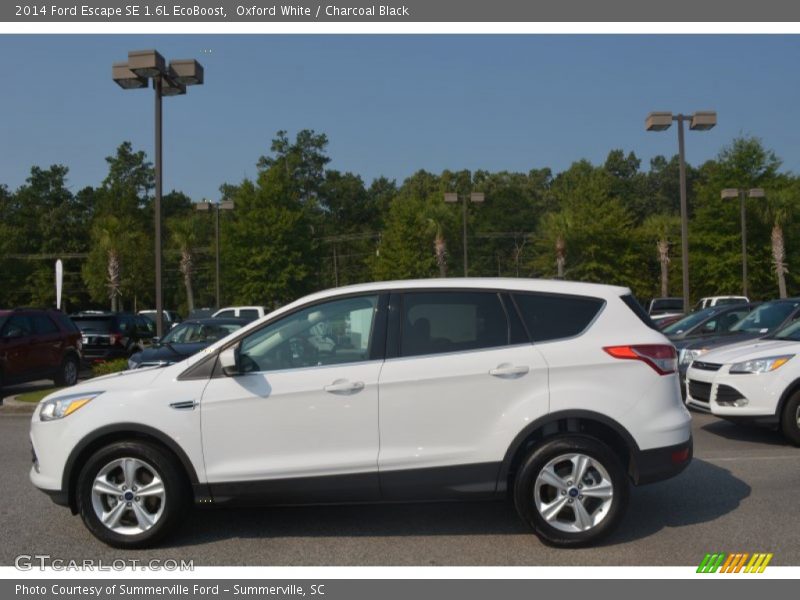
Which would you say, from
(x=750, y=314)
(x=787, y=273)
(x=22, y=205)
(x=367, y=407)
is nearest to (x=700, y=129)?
(x=750, y=314)

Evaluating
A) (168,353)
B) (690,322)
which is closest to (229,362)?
(168,353)

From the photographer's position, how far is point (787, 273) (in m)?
42.8

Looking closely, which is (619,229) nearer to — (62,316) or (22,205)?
(62,316)

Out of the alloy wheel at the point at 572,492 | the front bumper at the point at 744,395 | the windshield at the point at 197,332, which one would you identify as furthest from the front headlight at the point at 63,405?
the windshield at the point at 197,332

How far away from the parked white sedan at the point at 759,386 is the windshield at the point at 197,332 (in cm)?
859

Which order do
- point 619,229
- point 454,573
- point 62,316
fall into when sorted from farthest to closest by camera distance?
point 619,229, point 62,316, point 454,573

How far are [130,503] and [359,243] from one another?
76.2 metres

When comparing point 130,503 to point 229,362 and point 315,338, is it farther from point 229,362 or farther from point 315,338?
point 315,338

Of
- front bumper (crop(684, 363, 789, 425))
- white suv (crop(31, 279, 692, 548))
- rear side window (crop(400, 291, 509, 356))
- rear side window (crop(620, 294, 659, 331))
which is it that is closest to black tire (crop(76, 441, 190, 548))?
white suv (crop(31, 279, 692, 548))

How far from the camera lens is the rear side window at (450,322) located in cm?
555

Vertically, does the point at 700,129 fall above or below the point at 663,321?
above

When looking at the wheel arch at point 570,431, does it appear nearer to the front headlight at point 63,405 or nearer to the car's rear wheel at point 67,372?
the front headlight at point 63,405

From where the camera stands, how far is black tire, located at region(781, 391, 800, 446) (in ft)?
29.4

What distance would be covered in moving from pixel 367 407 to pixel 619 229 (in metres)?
48.7
